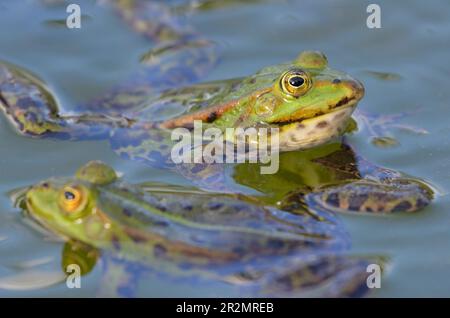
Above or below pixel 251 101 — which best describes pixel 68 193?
below

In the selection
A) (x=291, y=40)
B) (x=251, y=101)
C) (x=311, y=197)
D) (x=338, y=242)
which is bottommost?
(x=338, y=242)

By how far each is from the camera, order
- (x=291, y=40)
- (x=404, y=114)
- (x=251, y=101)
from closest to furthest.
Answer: (x=251, y=101) < (x=404, y=114) < (x=291, y=40)

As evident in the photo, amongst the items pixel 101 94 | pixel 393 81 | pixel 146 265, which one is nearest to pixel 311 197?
pixel 146 265

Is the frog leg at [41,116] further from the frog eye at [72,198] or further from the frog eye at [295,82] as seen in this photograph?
the frog eye at [72,198]

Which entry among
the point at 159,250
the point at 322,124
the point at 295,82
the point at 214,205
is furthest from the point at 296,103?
the point at 159,250

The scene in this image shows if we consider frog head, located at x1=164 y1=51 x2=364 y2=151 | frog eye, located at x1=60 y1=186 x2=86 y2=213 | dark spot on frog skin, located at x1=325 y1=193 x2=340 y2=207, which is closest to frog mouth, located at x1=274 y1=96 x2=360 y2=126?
frog head, located at x1=164 y1=51 x2=364 y2=151

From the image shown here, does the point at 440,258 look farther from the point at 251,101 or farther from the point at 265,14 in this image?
the point at 265,14
